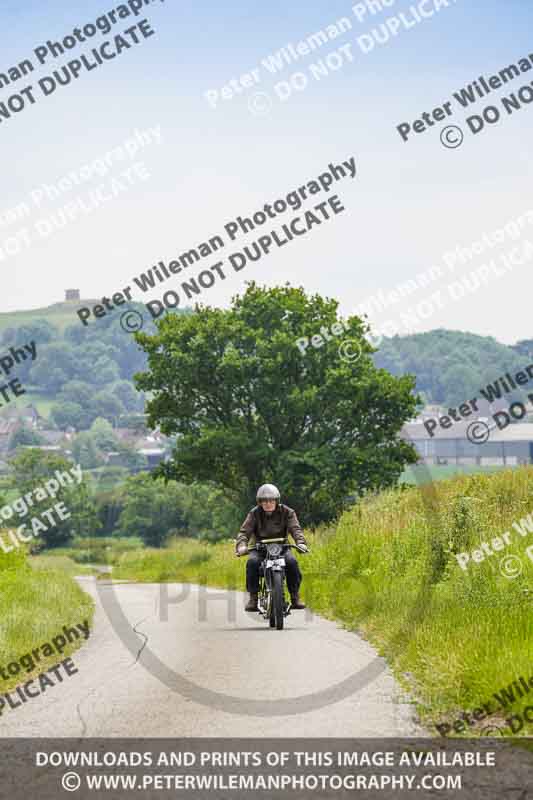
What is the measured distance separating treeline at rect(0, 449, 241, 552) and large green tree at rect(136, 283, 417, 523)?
1774 inches

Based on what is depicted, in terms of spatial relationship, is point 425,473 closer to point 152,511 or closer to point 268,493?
point 268,493

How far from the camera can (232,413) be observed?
188 feet

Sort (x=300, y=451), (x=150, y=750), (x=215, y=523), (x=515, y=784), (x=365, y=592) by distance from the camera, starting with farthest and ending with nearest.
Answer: (x=215, y=523) < (x=300, y=451) < (x=365, y=592) < (x=150, y=750) < (x=515, y=784)

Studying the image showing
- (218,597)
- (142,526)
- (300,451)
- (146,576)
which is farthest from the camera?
(142,526)

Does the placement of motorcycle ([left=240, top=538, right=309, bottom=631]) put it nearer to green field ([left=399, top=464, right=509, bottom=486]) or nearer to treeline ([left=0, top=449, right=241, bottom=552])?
green field ([left=399, top=464, right=509, bottom=486])

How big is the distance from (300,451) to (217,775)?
4858cm

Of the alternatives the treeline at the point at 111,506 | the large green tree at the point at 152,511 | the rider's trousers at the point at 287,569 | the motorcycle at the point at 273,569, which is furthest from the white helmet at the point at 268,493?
the large green tree at the point at 152,511

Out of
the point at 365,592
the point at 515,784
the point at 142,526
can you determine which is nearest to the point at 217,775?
the point at 515,784

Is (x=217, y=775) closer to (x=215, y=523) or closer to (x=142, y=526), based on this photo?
(x=215, y=523)

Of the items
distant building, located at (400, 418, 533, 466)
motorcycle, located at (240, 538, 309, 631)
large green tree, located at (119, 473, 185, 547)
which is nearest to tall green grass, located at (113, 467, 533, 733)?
motorcycle, located at (240, 538, 309, 631)

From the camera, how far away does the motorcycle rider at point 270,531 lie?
49.6 ft

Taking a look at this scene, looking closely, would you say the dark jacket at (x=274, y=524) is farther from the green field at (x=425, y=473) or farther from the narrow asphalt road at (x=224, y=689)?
the green field at (x=425, y=473)

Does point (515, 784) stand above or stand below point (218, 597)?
above

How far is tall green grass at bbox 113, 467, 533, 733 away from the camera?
10.3 meters
